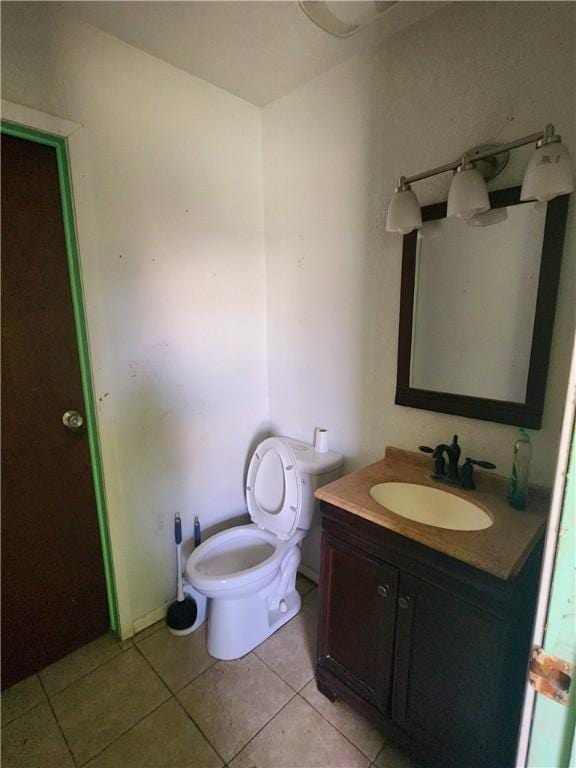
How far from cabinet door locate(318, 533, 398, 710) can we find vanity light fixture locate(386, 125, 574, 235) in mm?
1133

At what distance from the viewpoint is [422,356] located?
1.39m

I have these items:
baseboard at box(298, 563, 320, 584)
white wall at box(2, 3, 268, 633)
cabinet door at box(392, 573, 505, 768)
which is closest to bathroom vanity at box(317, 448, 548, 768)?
cabinet door at box(392, 573, 505, 768)

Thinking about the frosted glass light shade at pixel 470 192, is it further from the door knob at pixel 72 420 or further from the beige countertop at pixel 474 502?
the door knob at pixel 72 420

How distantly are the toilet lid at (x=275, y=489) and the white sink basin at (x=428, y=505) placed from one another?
0.43 m

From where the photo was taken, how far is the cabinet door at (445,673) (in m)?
0.87

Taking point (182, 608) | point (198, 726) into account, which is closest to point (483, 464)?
point (198, 726)

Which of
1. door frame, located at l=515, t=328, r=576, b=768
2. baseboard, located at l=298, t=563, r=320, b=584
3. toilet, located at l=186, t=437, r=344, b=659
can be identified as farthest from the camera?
baseboard, located at l=298, t=563, r=320, b=584

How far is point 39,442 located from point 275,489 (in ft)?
3.30

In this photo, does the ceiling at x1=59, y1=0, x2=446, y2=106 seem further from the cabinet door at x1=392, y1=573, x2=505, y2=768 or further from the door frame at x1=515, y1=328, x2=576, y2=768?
the cabinet door at x1=392, y1=573, x2=505, y2=768

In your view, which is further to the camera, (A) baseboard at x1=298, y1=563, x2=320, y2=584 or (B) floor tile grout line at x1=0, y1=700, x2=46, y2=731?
(A) baseboard at x1=298, y1=563, x2=320, y2=584

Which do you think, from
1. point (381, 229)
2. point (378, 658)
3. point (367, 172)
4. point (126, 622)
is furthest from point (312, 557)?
point (367, 172)

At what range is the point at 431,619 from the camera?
970 millimetres

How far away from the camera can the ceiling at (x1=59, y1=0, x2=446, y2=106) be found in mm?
1193

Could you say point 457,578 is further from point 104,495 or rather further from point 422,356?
point 104,495
